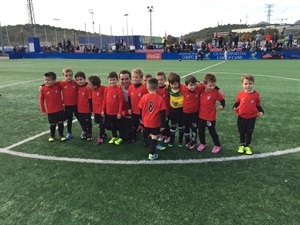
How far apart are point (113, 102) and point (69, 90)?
102 cm

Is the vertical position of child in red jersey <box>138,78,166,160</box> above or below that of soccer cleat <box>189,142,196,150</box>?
above

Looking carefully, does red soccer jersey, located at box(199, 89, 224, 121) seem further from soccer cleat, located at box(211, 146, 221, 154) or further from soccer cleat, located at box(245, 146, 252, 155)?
soccer cleat, located at box(245, 146, 252, 155)

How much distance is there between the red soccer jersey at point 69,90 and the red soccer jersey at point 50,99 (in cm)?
10

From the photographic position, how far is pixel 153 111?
14.9 ft

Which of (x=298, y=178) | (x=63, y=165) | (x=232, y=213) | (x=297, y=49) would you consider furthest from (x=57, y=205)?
(x=297, y=49)

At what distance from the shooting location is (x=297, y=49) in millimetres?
25312

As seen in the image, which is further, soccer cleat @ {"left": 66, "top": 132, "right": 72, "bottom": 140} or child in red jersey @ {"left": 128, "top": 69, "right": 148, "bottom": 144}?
soccer cleat @ {"left": 66, "top": 132, "right": 72, "bottom": 140}

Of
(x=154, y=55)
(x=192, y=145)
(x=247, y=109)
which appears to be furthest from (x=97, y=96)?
(x=154, y=55)

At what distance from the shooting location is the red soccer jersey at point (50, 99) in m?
5.54

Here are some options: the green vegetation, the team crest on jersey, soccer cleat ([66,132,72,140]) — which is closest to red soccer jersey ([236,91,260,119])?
the green vegetation

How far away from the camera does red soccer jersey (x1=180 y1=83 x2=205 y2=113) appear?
4816 mm

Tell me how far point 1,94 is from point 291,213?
1013cm

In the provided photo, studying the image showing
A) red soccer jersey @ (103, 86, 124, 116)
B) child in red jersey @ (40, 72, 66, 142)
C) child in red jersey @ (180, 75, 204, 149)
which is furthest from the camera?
child in red jersey @ (40, 72, 66, 142)

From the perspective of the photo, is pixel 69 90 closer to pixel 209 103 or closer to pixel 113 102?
pixel 113 102
